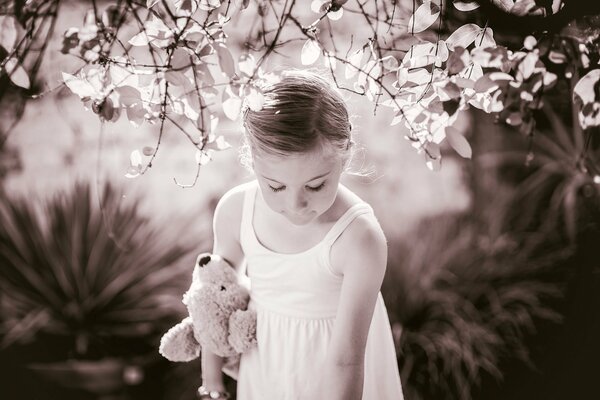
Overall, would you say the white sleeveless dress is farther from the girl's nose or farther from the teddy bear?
the girl's nose

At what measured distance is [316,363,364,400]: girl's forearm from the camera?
1466mm

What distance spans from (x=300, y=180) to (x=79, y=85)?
1.55 ft

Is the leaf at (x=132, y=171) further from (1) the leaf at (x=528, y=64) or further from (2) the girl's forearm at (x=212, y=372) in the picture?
(1) the leaf at (x=528, y=64)

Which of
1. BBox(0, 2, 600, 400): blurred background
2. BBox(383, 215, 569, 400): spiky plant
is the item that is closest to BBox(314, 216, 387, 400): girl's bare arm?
BBox(0, 2, 600, 400): blurred background

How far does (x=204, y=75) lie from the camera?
3.84 ft

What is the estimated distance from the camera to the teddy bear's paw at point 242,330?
1654mm

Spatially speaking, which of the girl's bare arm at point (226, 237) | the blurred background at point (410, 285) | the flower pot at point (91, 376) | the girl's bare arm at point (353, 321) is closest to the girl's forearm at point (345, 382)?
the girl's bare arm at point (353, 321)

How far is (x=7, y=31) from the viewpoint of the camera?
3.52 ft

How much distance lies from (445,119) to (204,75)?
1.53 ft

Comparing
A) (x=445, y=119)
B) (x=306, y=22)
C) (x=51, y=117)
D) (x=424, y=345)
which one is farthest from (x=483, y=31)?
(x=51, y=117)

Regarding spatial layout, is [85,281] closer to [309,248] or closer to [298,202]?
[309,248]

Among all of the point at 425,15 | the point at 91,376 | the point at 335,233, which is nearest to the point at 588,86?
the point at 425,15

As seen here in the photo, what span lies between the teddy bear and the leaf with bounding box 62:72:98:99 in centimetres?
56

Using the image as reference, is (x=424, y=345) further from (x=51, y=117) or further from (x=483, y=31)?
(x=51, y=117)
